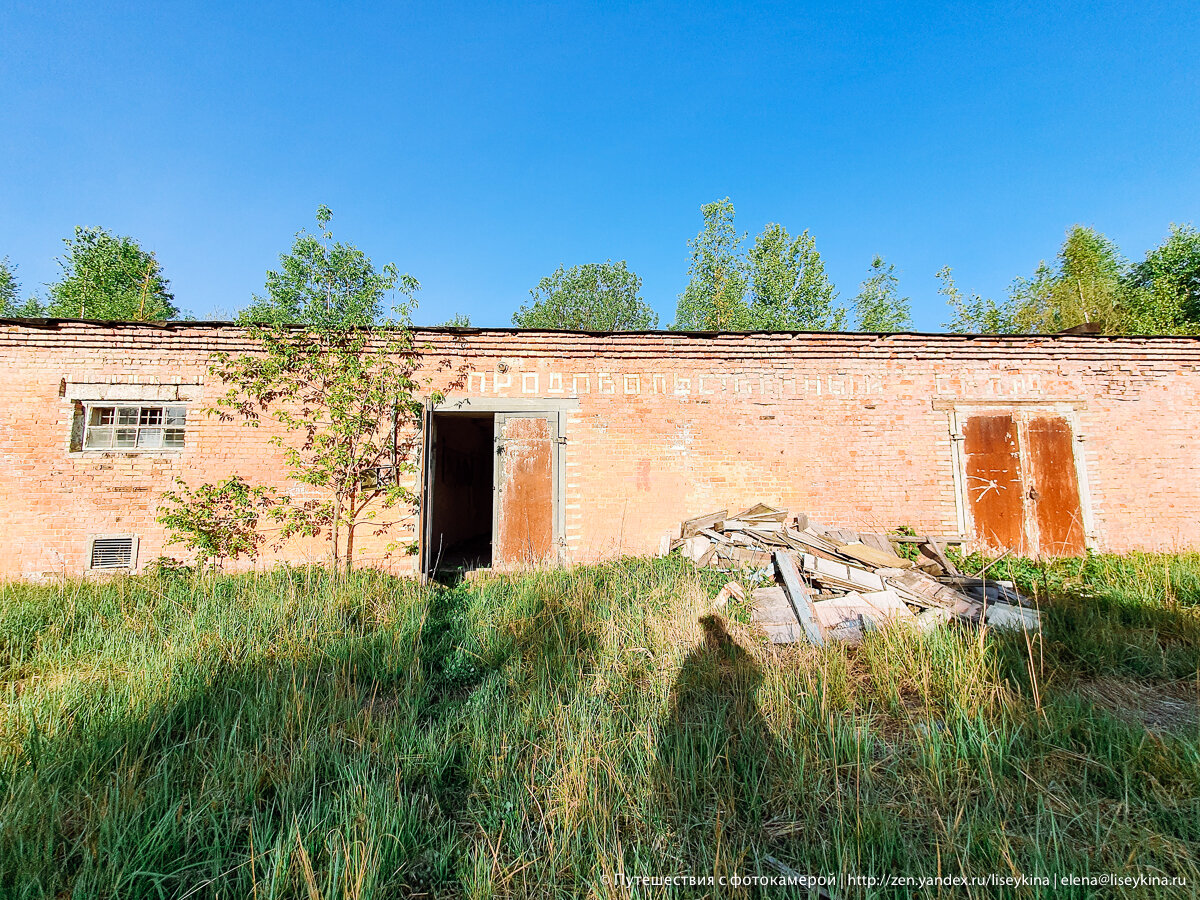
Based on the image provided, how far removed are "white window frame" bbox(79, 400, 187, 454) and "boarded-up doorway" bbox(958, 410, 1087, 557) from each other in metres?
12.1

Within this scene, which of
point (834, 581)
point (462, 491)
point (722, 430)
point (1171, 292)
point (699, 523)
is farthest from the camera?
point (1171, 292)

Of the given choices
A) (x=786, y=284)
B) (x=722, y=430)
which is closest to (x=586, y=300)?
(x=786, y=284)

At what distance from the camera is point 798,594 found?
5.26 m

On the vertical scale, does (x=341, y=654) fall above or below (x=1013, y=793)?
above

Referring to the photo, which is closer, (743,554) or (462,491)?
(743,554)

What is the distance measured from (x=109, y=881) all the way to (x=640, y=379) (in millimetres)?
6987

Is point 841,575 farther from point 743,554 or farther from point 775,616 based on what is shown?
point 775,616

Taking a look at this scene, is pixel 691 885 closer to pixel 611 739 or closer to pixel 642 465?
pixel 611 739

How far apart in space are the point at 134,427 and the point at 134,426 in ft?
0.05

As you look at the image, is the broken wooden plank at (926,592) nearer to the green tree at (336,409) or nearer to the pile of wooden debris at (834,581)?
the pile of wooden debris at (834,581)

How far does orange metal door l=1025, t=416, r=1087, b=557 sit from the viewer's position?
7786mm

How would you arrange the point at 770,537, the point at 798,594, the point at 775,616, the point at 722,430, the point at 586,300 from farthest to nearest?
the point at 586,300, the point at 722,430, the point at 770,537, the point at 798,594, the point at 775,616

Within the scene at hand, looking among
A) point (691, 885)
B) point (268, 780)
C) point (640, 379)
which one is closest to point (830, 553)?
point (640, 379)

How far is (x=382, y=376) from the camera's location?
7.24 m
